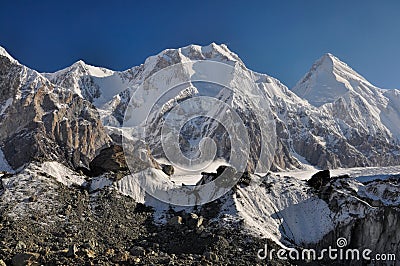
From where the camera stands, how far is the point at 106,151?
52344 mm

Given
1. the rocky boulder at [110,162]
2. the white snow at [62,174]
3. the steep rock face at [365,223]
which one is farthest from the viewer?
the rocky boulder at [110,162]

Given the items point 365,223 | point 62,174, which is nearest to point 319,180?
point 365,223

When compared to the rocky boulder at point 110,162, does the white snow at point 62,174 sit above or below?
below

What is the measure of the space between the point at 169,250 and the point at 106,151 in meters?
23.9

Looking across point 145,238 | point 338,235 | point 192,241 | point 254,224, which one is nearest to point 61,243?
point 145,238

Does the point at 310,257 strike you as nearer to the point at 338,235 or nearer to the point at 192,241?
the point at 338,235

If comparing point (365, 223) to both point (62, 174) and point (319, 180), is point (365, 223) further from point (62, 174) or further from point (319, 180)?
point (62, 174)

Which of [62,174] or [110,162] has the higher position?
[110,162]

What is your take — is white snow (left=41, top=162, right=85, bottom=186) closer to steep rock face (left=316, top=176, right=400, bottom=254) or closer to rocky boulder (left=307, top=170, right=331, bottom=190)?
steep rock face (left=316, top=176, right=400, bottom=254)

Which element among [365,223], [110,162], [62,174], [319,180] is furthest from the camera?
[110,162]

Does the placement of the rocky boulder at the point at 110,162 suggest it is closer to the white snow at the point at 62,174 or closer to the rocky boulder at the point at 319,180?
the white snow at the point at 62,174

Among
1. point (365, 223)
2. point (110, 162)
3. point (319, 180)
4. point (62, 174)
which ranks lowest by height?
point (365, 223)

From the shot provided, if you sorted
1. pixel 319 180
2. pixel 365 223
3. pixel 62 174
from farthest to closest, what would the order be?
pixel 319 180 < pixel 62 174 < pixel 365 223

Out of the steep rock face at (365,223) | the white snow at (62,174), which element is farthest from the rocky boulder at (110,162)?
the steep rock face at (365,223)
